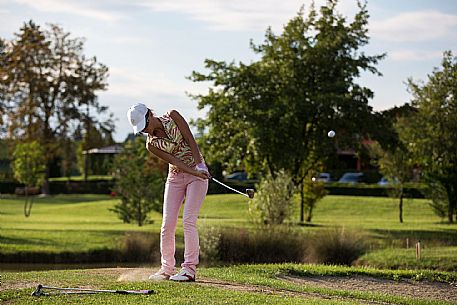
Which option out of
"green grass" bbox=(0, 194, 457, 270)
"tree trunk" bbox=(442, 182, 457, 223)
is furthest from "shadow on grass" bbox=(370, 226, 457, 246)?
"tree trunk" bbox=(442, 182, 457, 223)

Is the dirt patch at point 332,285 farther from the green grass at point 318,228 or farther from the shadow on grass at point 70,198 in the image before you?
the shadow on grass at point 70,198

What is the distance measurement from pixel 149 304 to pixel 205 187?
2.30 m

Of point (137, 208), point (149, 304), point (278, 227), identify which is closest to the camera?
point (149, 304)

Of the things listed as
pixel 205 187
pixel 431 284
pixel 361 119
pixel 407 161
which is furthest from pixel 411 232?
pixel 205 187

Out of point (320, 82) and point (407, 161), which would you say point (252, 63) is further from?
point (407, 161)

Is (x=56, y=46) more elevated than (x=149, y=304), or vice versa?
(x=56, y=46)

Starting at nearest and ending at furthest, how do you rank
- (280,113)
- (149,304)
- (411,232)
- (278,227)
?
(149,304) → (278,227) → (411,232) → (280,113)

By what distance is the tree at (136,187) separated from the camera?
3228 centimetres

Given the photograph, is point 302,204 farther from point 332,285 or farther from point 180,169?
point 180,169

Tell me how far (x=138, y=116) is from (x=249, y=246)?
11.4m

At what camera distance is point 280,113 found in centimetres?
2973

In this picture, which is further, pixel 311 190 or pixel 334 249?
pixel 311 190

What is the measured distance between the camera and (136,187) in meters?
32.3

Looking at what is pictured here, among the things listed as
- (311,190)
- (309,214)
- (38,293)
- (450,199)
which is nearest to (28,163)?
(309,214)
